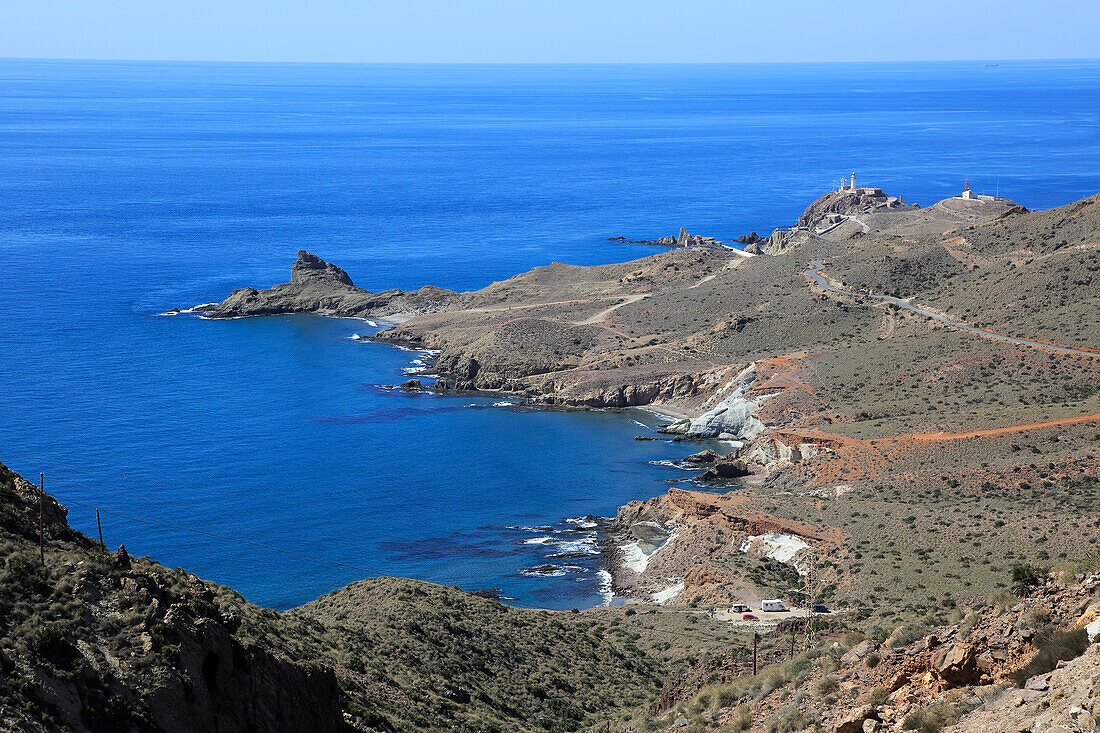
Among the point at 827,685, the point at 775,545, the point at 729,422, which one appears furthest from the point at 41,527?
the point at 729,422

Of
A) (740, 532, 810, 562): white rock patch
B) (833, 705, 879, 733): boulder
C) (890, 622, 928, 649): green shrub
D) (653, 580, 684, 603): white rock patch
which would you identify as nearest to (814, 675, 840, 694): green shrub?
(890, 622, 928, 649): green shrub

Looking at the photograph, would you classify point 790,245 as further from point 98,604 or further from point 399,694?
point 98,604

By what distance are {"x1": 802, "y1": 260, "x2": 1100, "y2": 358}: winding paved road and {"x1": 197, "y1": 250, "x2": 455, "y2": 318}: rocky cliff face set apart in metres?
Answer: 36.8

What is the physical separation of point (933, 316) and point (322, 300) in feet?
204

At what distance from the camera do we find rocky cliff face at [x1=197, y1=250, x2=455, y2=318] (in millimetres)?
113250

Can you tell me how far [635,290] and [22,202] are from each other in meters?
114

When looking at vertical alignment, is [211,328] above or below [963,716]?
below

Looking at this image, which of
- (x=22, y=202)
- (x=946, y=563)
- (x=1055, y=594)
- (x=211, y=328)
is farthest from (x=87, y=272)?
(x=1055, y=594)

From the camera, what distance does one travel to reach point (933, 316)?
3219 inches

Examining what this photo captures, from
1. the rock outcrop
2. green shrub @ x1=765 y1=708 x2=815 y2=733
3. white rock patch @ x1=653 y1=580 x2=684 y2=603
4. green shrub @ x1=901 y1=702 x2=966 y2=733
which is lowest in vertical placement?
white rock patch @ x1=653 y1=580 x2=684 y2=603

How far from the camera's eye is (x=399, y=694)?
30.6 m

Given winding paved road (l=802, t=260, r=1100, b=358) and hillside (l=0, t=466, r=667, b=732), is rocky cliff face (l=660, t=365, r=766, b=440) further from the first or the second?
hillside (l=0, t=466, r=667, b=732)

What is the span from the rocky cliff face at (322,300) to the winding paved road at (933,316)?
36.8m

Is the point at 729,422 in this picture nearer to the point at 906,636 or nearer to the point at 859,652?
the point at 859,652
